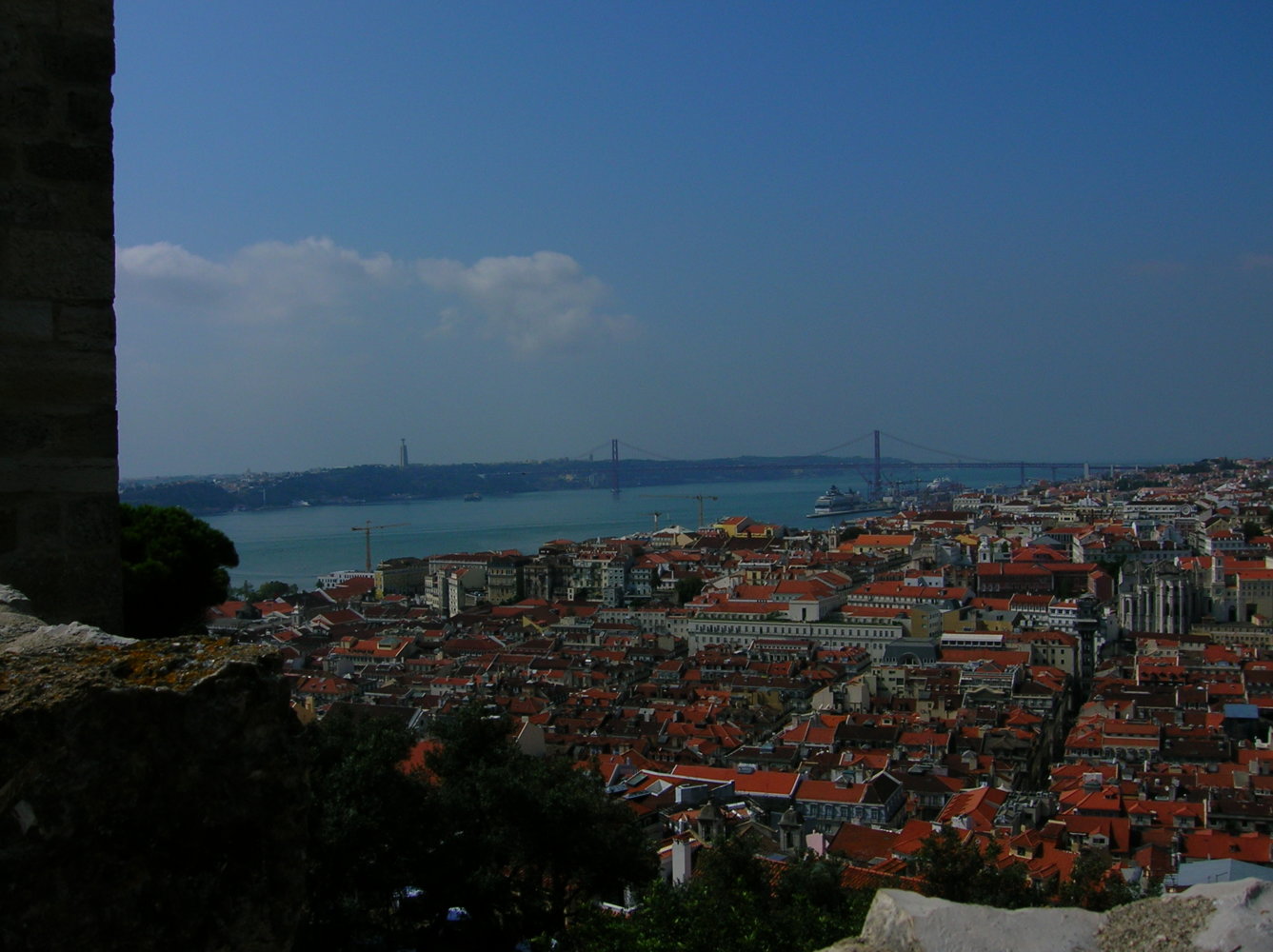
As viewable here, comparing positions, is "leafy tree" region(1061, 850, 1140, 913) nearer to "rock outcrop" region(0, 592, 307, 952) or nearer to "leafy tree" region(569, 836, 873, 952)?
"leafy tree" region(569, 836, 873, 952)

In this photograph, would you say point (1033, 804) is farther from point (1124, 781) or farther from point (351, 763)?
point (351, 763)

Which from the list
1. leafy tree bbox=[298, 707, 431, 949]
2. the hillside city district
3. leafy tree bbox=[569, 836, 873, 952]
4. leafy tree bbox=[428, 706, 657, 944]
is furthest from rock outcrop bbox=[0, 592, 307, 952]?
the hillside city district

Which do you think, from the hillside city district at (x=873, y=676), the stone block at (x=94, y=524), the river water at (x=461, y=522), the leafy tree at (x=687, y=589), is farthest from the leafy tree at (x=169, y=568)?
the river water at (x=461, y=522)

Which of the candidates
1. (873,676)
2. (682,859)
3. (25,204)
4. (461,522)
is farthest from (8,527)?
(461,522)

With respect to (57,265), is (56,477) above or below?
below

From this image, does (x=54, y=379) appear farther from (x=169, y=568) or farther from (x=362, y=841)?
(x=169, y=568)
